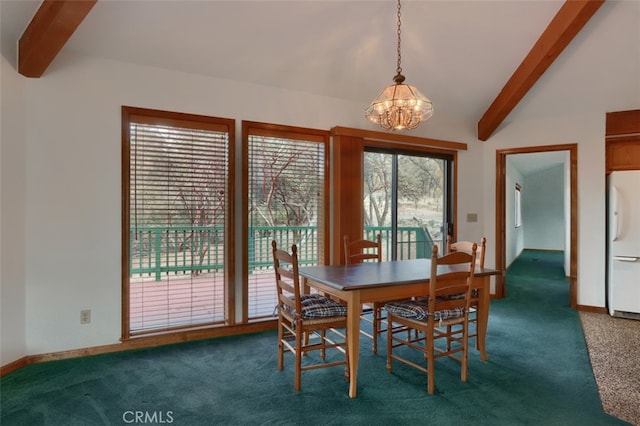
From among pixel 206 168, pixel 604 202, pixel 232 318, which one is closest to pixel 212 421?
pixel 232 318

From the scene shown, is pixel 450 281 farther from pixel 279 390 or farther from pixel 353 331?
pixel 279 390

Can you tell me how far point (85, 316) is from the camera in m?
2.85

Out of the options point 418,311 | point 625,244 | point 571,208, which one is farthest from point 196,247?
point 625,244

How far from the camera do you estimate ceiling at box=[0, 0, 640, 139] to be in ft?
8.95

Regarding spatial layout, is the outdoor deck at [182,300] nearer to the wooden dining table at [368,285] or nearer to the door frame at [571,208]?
the wooden dining table at [368,285]

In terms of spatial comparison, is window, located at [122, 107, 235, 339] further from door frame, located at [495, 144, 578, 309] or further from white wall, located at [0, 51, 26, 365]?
door frame, located at [495, 144, 578, 309]

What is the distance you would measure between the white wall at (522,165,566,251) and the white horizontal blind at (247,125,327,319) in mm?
8645

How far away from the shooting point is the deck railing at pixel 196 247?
310cm

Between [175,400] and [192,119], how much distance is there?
228 cm

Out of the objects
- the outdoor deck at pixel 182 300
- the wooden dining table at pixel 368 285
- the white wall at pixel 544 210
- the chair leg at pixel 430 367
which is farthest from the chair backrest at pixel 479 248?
the white wall at pixel 544 210

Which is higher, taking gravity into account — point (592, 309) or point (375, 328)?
point (375, 328)

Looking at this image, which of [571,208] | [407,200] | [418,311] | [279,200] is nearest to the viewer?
[418,311]

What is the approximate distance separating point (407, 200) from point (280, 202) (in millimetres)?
1841

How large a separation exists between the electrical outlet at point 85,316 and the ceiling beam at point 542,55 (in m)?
4.75
